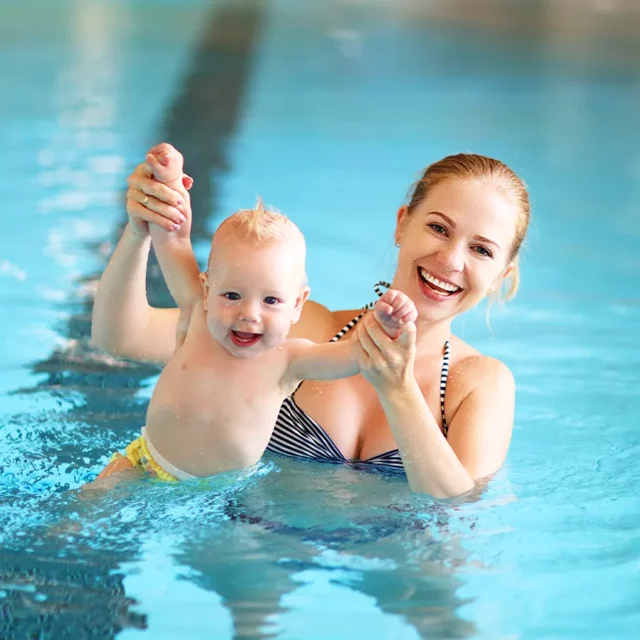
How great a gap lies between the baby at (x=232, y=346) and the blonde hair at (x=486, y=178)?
58 cm

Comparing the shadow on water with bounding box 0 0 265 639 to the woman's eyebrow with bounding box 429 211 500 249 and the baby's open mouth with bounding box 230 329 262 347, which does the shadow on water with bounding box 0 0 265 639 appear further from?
the woman's eyebrow with bounding box 429 211 500 249

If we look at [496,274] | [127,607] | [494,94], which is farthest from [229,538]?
[494,94]

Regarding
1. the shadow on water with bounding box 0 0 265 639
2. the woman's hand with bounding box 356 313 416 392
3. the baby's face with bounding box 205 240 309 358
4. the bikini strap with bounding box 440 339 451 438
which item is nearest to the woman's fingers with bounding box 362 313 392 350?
the woman's hand with bounding box 356 313 416 392

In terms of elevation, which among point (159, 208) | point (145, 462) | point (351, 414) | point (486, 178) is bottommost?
point (145, 462)

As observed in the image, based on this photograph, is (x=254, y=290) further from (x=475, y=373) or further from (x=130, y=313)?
(x=475, y=373)

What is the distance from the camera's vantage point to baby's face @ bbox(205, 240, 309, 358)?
7.42 feet

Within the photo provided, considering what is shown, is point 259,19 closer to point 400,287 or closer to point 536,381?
point 536,381

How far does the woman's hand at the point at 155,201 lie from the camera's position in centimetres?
236

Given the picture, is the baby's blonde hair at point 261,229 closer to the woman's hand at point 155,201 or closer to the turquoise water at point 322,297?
the woman's hand at point 155,201

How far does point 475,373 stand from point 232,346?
747mm

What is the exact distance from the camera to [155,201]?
2381 mm

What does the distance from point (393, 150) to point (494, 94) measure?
68.7 inches

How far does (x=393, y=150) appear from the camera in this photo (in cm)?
691

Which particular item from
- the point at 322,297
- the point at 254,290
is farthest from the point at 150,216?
the point at 322,297
